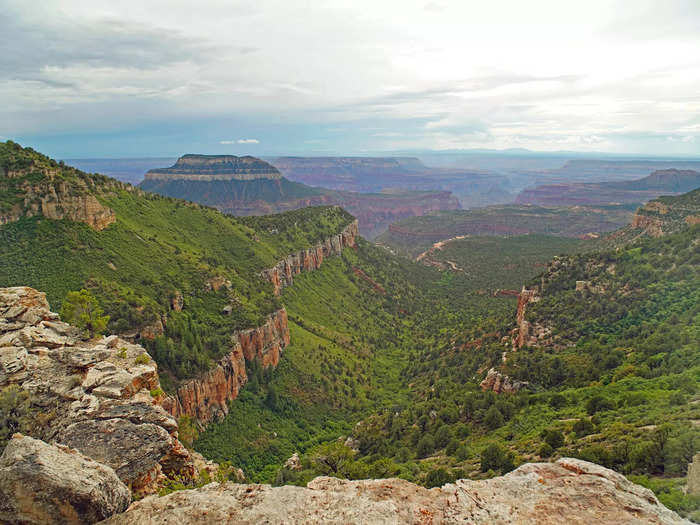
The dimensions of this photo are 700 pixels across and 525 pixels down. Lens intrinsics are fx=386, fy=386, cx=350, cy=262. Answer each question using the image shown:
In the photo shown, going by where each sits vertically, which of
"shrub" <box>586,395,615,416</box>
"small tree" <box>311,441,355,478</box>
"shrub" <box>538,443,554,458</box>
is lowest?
"small tree" <box>311,441,355,478</box>

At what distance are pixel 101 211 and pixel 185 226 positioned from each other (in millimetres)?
25110

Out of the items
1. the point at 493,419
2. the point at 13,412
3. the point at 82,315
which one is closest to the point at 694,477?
the point at 493,419

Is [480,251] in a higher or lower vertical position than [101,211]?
lower

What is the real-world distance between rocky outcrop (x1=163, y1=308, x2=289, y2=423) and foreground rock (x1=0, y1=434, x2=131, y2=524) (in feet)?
64.7

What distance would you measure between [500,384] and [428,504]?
31.7 metres

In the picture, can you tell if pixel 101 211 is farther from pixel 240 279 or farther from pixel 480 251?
pixel 480 251

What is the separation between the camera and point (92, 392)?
2031 cm

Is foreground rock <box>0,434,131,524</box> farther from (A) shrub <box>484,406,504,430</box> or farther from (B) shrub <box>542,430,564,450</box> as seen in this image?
(A) shrub <box>484,406,504,430</box>

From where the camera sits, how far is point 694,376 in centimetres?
2733

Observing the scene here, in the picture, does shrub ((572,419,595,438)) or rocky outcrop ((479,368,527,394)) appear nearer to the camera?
shrub ((572,419,595,438))

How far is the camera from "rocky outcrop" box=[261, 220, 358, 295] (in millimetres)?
82044

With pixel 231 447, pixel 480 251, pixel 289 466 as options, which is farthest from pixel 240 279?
pixel 480 251

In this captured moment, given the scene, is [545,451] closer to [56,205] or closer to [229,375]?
[229,375]

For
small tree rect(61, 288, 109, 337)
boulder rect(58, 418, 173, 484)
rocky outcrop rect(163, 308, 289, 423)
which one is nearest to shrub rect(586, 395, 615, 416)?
boulder rect(58, 418, 173, 484)
